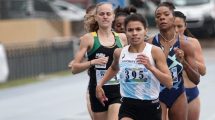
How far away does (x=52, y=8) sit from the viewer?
3391cm

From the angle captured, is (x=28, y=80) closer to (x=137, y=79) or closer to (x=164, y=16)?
(x=164, y=16)

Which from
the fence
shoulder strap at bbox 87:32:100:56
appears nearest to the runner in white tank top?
shoulder strap at bbox 87:32:100:56

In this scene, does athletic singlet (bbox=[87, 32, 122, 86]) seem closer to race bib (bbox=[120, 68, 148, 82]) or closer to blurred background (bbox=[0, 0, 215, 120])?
race bib (bbox=[120, 68, 148, 82])

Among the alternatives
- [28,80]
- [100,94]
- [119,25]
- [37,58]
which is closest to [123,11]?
[119,25]

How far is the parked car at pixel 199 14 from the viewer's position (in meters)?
28.1

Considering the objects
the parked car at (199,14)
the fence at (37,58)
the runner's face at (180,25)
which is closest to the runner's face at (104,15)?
the runner's face at (180,25)

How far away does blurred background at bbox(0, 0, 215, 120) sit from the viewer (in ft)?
72.6

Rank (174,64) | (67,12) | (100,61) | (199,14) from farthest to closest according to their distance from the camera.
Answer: (67,12) < (199,14) < (100,61) < (174,64)

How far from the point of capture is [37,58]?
2325 centimetres

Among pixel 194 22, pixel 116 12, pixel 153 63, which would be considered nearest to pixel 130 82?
pixel 153 63

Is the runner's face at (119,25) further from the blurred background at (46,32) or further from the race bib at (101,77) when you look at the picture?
the blurred background at (46,32)

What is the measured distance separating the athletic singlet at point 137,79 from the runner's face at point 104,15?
3.99 ft

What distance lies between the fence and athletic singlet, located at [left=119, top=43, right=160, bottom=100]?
597 inches

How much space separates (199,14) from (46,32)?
7.47m
